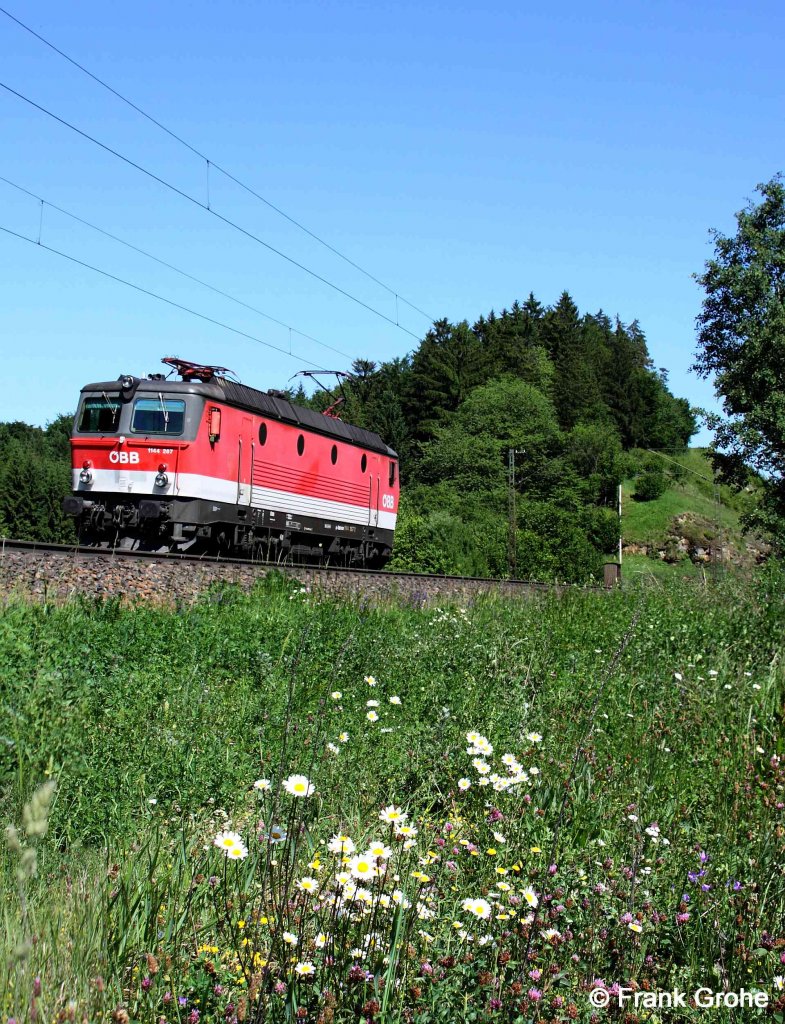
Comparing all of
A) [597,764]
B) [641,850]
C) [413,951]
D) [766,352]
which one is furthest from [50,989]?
[766,352]

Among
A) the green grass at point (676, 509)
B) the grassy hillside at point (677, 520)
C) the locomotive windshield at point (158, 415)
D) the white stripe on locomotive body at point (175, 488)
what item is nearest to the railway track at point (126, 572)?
the white stripe on locomotive body at point (175, 488)

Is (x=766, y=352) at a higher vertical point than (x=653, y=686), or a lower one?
higher

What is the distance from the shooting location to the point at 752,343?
121ft

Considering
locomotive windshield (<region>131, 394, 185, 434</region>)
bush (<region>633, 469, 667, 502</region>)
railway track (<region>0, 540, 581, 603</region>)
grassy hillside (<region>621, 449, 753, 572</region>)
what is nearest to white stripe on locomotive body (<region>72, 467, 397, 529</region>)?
locomotive windshield (<region>131, 394, 185, 434</region>)

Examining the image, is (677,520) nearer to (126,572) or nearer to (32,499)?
(32,499)

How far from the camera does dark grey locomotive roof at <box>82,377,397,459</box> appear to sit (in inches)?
696

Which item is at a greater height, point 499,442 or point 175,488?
point 499,442

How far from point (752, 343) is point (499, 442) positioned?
2643 cm

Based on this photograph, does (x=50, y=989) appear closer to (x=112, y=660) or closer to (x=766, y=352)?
(x=112, y=660)

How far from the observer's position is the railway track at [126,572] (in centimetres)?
1157

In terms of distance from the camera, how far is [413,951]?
2920mm

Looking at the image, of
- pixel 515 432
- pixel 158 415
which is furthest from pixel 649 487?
pixel 158 415

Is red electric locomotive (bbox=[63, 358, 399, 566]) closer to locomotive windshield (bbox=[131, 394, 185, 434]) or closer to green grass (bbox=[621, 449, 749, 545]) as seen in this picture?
locomotive windshield (bbox=[131, 394, 185, 434])

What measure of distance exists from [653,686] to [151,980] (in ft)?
17.5
